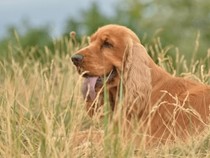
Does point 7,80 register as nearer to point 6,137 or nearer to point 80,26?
point 6,137

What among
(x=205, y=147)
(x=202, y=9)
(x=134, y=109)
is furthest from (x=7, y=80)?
(x=202, y=9)

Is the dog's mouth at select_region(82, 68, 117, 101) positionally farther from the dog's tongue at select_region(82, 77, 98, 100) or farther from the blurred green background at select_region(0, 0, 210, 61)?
the blurred green background at select_region(0, 0, 210, 61)

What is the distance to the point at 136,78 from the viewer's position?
649cm

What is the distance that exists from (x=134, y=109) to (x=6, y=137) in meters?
1.37

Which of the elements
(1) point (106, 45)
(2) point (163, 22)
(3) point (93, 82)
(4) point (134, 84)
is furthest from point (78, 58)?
(2) point (163, 22)

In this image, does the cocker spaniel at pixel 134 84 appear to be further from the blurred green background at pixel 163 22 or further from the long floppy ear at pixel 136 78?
the blurred green background at pixel 163 22

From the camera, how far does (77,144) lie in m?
5.57

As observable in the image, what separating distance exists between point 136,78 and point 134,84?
0.06 meters

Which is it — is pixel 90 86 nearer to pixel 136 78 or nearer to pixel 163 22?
pixel 136 78

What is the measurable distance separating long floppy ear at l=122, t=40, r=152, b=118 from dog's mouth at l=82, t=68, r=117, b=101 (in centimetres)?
10

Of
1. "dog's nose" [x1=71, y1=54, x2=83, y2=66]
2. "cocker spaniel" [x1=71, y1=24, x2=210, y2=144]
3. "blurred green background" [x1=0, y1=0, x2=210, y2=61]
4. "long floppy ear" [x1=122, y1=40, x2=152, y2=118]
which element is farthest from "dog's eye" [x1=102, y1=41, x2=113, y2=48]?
"blurred green background" [x1=0, y1=0, x2=210, y2=61]

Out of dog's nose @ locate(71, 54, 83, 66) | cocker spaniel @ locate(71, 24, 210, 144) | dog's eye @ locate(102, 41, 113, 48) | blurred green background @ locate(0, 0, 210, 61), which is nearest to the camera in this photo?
cocker spaniel @ locate(71, 24, 210, 144)

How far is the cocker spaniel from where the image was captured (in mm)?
6316

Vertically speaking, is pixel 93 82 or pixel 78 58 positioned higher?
pixel 78 58
